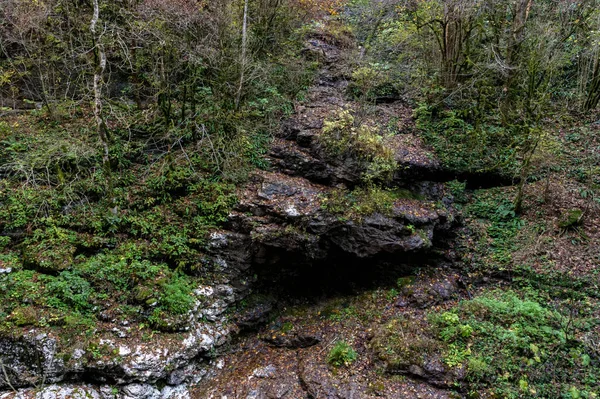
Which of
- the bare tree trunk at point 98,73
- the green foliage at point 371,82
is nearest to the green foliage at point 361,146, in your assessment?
the green foliage at point 371,82

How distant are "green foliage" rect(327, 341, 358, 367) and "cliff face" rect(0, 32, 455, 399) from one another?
1.95 meters

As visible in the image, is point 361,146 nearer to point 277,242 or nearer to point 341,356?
point 277,242

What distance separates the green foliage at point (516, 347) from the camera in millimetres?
5508

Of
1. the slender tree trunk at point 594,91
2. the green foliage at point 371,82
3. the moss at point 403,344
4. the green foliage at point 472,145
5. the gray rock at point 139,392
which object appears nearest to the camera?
the gray rock at point 139,392

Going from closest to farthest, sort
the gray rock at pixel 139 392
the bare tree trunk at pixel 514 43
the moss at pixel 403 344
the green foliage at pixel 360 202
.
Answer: the gray rock at pixel 139 392 → the moss at pixel 403 344 → the green foliage at pixel 360 202 → the bare tree trunk at pixel 514 43

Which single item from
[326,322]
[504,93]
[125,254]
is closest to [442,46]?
[504,93]

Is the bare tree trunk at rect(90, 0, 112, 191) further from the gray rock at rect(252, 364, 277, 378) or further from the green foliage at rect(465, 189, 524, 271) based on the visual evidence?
the green foliage at rect(465, 189, 524, 271)

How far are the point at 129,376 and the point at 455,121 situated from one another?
11.2 m

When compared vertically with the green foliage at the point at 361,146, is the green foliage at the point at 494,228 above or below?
below

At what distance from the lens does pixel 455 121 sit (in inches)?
423

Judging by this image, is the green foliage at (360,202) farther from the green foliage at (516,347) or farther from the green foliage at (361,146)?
the green foliage at (516,347)

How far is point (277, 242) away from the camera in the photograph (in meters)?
7.68

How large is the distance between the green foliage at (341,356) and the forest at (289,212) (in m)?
0.04

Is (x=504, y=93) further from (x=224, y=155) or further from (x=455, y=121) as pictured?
(x=224, y=155)
